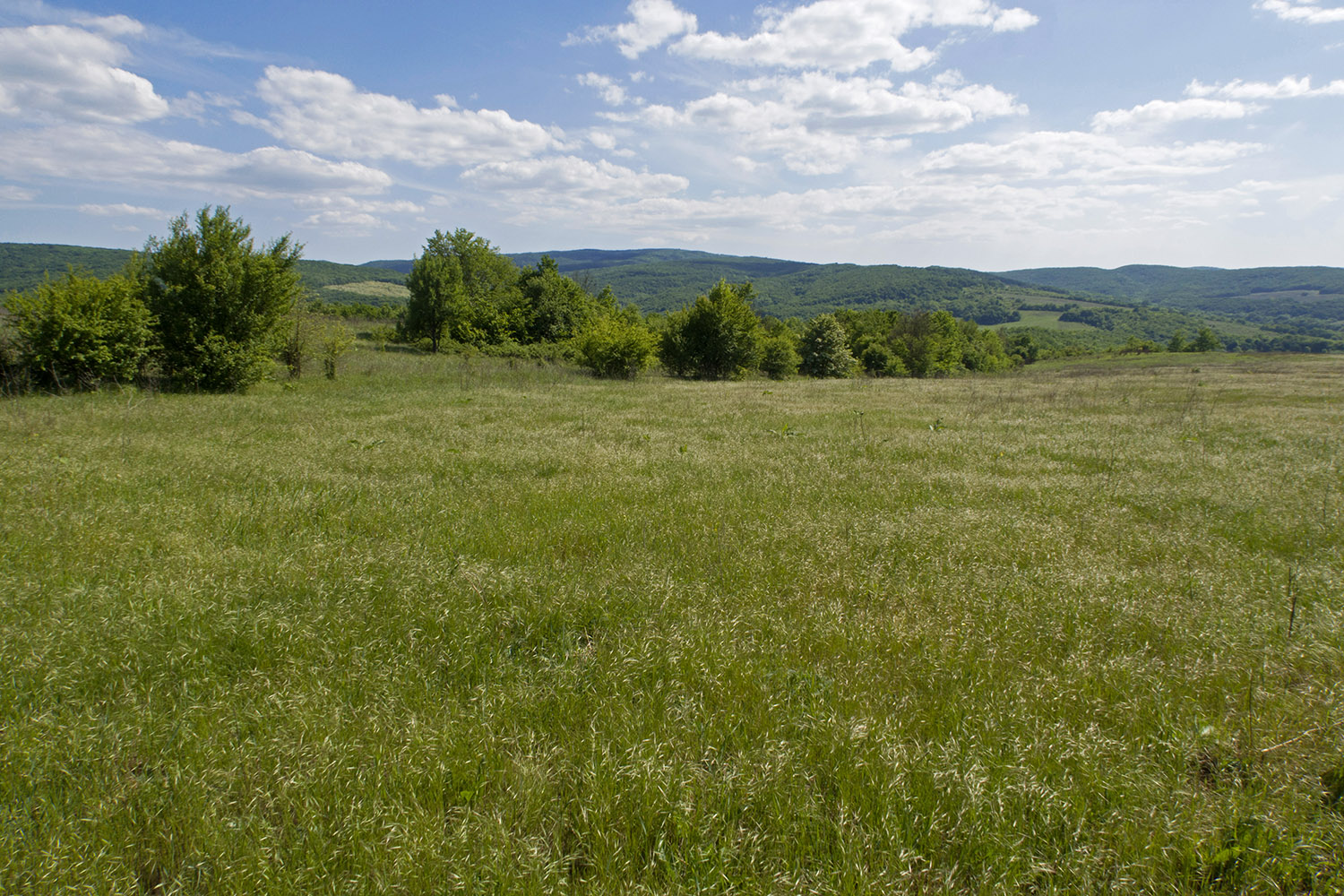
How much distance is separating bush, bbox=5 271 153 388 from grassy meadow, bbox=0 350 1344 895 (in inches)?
509

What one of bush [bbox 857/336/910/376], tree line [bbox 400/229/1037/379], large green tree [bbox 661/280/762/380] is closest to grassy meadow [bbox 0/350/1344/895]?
tree line [bbox 400/229/1037/379]

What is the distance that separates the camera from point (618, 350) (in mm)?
34062

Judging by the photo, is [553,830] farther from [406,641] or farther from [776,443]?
[776,443]

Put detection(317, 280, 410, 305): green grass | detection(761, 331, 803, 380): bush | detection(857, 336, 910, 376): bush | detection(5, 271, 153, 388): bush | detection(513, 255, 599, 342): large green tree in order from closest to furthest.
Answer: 1. detection(5, 271, 153, 388): bush
2. detection(761, 331, 803, 380): bush
3. detection(513, 255, 599, 342): large green tree
4. detection(857, 336, 910, 376): bush
5. detection(317, 280, 410, 305): green grass

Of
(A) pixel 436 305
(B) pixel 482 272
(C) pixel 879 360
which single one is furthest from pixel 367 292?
(C) pixel 879 360

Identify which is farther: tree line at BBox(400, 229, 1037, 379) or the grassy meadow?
tree line at BBox(400, 229, 1037, 379)

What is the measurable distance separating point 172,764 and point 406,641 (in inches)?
56.8

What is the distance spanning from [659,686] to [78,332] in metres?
22.9

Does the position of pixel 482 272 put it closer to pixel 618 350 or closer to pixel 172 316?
pixel 618 350

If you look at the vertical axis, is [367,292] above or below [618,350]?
above

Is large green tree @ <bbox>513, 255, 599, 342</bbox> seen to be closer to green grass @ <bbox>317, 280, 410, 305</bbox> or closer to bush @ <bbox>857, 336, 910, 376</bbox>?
bush @ <bbox>857, 336, 910, 376</bbox>

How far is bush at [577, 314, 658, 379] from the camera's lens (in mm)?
34062

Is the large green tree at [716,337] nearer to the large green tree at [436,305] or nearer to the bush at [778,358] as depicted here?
the bush at [778,358]

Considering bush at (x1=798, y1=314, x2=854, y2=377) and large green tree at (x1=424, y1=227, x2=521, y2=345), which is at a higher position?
large green tree at (x1=424, y1=227, x2=521, y2=345)
